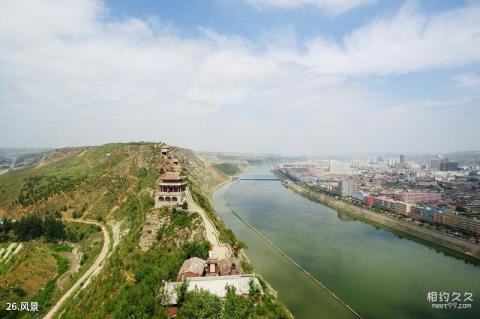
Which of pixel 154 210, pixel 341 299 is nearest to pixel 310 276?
pixel 341 299

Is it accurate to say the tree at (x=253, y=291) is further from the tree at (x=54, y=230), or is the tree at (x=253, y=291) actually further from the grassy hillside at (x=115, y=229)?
the tree at (x=54, y=230)

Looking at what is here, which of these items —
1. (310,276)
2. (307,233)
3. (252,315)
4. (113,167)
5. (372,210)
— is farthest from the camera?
(372,210)

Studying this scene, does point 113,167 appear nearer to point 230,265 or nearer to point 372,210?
point 230,265

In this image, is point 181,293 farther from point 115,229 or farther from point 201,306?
point 115,229

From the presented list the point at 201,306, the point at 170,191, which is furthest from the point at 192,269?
the point at 170,191

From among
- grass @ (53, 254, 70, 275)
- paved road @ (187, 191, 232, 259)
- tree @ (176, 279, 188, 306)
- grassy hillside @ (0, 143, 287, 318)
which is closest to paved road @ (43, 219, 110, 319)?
grassy hillside @ (0, 143, 287, 318)

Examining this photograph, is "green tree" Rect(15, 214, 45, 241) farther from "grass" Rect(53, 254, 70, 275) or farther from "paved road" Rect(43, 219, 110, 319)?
"paved road" Rect(43, 219, 110, 319)

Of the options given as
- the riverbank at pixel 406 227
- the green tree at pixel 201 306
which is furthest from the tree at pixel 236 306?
the riverbank at pixel 406 227
